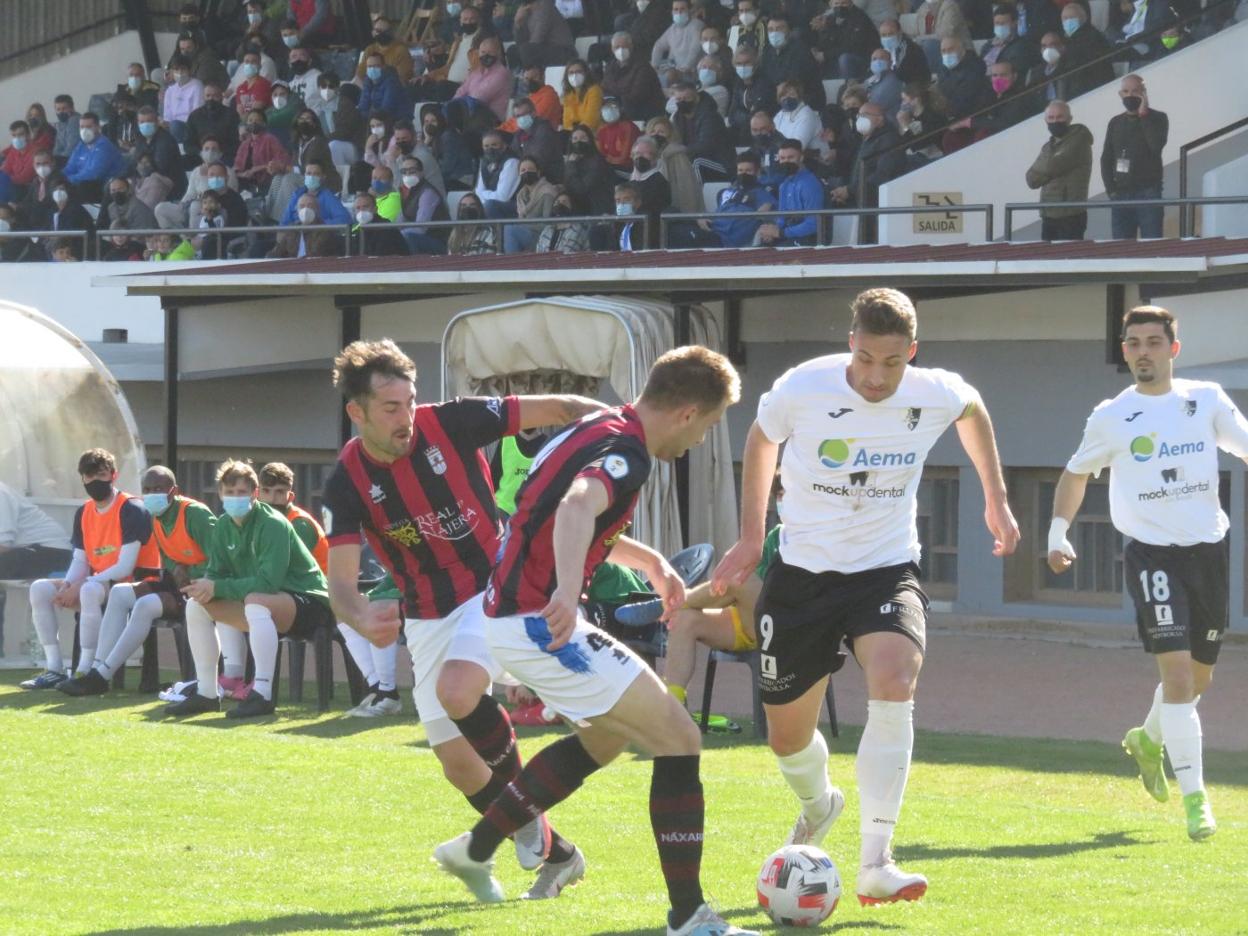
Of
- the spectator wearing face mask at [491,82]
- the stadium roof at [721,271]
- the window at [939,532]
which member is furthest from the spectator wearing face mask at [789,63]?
the window at [939,532]

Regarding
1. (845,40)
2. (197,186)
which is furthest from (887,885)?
(197,186)

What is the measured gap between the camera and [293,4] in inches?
1072

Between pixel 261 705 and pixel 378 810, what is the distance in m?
3.95

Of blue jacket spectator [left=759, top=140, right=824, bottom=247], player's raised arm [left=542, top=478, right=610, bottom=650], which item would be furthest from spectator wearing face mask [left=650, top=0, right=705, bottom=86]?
player's raised arm [left=542, top=478, right=610, bottom=650]

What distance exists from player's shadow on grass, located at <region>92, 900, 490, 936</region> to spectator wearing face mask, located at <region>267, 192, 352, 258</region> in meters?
13.9

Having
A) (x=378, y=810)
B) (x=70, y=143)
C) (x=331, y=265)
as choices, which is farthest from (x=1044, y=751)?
(x=70, y=143)

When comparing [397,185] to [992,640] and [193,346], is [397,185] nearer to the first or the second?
[193,346]

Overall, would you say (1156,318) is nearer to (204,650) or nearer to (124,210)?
(204,650)

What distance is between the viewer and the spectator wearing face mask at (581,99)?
2109 cm

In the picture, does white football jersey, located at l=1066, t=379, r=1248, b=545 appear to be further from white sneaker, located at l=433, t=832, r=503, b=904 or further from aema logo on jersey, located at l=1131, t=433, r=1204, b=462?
white sneaker, located at l=433, t=832, r=503, b=904

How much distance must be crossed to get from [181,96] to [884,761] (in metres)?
21.1

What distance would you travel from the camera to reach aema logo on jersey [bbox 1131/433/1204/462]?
27.0 ft

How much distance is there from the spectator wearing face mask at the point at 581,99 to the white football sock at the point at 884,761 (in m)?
15.3

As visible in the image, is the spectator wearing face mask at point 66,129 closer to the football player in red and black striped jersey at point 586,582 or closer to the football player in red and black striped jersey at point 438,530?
the football player in red and black striped jersey at point 438,530
